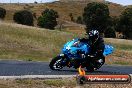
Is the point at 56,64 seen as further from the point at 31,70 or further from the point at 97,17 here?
the point at 97,17

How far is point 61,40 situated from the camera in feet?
166

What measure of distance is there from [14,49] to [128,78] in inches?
996

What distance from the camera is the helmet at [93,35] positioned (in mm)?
19953

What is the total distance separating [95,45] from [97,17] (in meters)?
94.5

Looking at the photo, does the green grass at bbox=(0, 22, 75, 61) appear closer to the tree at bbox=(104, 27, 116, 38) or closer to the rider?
the rider

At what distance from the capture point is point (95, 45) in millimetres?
20141

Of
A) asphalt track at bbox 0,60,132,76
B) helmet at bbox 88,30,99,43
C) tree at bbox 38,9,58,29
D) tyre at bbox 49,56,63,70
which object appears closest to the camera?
asphalt track at bbox 0,60,132,76

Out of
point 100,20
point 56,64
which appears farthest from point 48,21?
point 56,64

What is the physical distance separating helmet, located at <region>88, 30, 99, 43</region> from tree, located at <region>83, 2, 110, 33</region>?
287ft

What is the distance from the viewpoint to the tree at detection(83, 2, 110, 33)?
111 metres

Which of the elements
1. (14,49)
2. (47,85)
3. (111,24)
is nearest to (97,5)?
(111,24)

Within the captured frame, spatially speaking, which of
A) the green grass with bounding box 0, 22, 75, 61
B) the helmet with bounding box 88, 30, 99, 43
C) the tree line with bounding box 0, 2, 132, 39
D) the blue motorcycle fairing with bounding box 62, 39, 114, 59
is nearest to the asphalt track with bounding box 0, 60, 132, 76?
the blue motorcycle fairing with bounding box 62, 39, 114, 59

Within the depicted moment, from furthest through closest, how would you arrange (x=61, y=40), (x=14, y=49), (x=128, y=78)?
(x=61, y=40)
(x=14, y=49)
(x=128, y=78)

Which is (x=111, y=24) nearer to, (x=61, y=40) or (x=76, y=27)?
(x=76, y=27)
